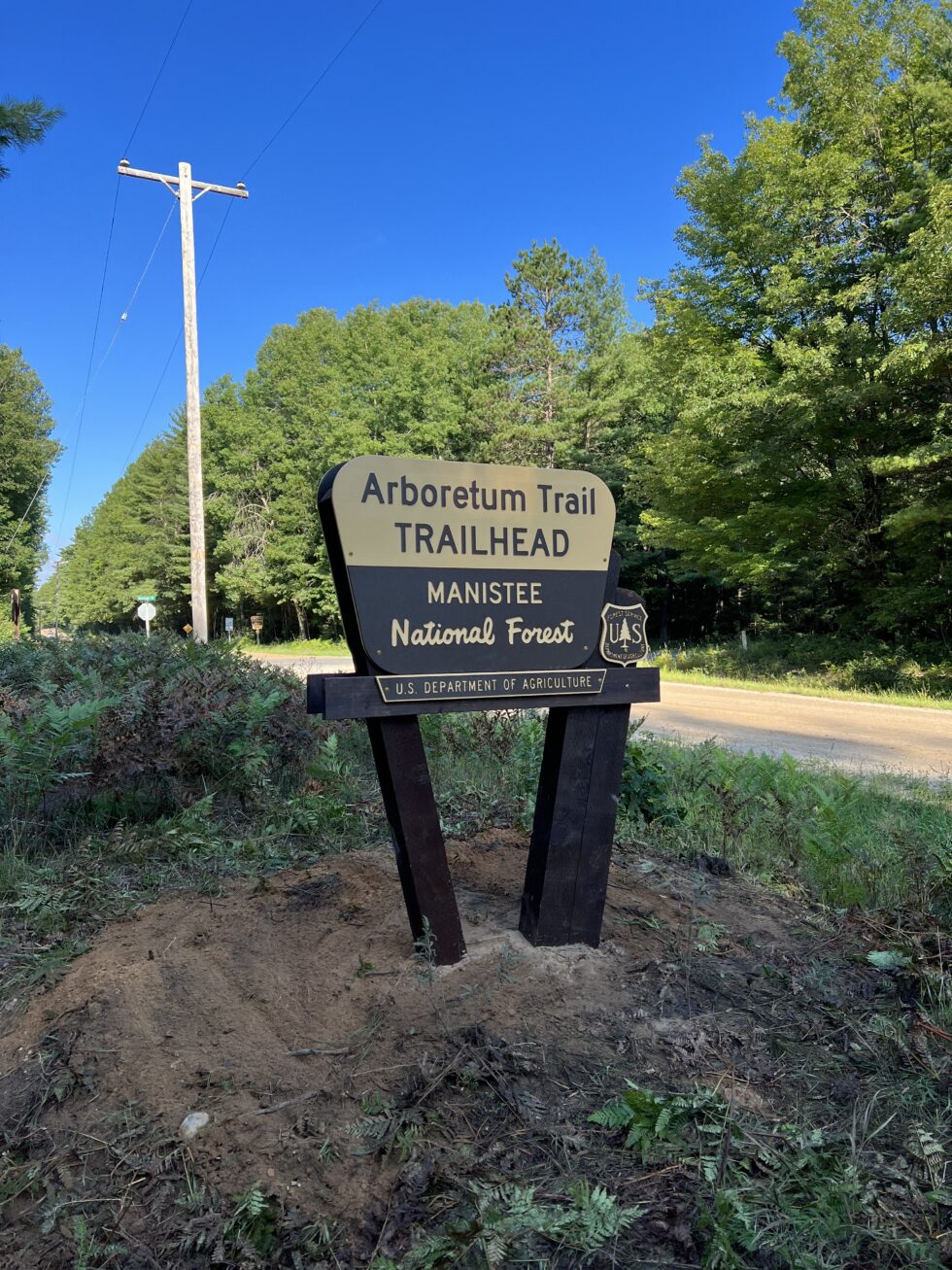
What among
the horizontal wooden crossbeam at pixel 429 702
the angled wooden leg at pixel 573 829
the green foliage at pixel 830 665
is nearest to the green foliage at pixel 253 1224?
the horizontal wooden crossbeam at pixel 429 702

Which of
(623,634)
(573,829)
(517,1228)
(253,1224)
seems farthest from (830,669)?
(253,1224)

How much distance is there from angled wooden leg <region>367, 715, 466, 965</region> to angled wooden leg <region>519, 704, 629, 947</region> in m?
0.38

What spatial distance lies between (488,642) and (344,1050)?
4.64ft

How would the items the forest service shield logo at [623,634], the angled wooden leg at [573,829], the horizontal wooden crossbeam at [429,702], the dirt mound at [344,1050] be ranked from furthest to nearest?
the forest service shield logo at [623,634], the angled wooden leg at [573,829], the horizontal wooden crossbeam at [429,702], the dirt mound at [344,1050]

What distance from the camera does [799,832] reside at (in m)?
4.64

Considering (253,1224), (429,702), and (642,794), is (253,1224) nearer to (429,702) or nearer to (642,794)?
(429,702)

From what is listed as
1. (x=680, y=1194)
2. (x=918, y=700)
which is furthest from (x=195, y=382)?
(x=680, y=1194)

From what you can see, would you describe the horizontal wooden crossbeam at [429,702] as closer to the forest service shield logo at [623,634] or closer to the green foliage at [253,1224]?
the forest service shield logo at [623,634]

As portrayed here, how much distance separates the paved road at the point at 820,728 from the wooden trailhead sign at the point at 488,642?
5.57 metres

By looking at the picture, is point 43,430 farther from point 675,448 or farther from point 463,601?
point 463,601

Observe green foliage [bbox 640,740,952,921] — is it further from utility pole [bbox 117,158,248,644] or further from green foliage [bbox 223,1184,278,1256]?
utility pole [bbox 117,158,248,644]

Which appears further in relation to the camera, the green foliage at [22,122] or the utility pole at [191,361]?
the utility pole at [191,361]

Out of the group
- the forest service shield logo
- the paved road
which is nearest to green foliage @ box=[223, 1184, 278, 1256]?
the forest service shield logo

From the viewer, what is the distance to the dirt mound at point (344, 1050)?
6.17ft
